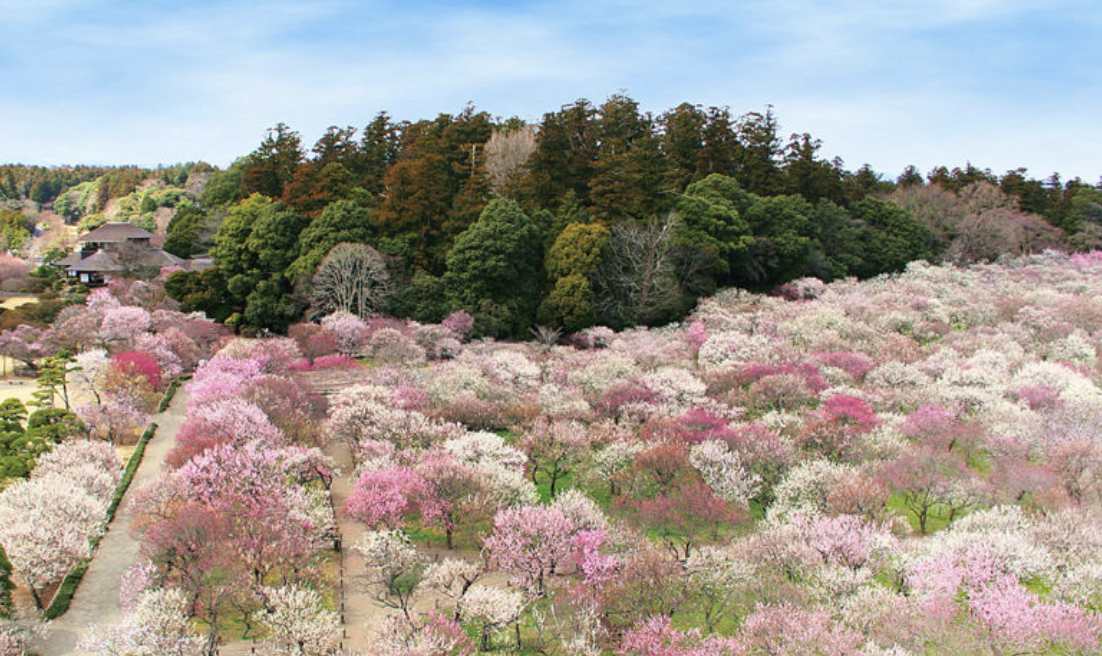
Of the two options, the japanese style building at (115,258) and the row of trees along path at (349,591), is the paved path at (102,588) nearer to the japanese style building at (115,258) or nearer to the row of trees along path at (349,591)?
the row of trees along path at (349,591)

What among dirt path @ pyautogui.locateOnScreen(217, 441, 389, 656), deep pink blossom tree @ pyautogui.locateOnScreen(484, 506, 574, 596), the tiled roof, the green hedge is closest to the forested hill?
the tiled roof

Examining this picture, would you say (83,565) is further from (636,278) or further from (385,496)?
(636,278)

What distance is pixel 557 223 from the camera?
38062 mm

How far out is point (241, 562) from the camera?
12539mm

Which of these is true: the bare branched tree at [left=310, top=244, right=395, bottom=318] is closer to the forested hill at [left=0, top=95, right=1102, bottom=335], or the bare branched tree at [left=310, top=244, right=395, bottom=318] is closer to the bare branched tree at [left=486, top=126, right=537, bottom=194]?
the forested hill at [left=0, top=95, right=1102, bottom=335]

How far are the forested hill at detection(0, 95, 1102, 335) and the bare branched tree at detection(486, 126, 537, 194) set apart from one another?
12 centimetres

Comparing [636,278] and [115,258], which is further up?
[115,258]

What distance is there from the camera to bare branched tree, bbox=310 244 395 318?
1313 inches

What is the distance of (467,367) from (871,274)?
109ft

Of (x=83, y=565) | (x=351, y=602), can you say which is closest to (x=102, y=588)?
(x=83, y=565)

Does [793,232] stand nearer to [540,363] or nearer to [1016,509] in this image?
[540,363]

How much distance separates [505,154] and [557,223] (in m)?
8.97

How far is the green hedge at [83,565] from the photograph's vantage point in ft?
43.7

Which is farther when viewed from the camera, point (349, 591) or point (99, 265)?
point (99, 265)
